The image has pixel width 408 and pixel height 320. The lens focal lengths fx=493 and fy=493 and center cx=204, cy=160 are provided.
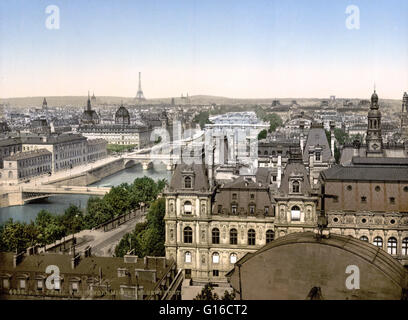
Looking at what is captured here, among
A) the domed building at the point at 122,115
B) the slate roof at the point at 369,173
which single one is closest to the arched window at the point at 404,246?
the slate roof at the point at 369,173

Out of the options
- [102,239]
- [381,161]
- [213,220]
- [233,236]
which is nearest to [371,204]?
[381,161]

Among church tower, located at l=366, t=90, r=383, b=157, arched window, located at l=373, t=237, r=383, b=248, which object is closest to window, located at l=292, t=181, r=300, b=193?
arched window, located at l=373, t=237, r=383, b=248

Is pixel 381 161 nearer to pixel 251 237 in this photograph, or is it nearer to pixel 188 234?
pixel 251 237

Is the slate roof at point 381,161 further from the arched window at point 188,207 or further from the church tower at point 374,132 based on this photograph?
the church tower at point 374,132

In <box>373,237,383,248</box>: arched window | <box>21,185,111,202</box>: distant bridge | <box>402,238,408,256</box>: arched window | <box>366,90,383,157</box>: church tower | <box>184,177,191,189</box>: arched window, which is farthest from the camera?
<box>21,185,111,202</box>: distant bridge

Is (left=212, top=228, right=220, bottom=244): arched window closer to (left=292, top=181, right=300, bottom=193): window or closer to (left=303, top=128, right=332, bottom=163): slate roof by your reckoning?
(left=292, top=181, right=300, bottom=193): window
